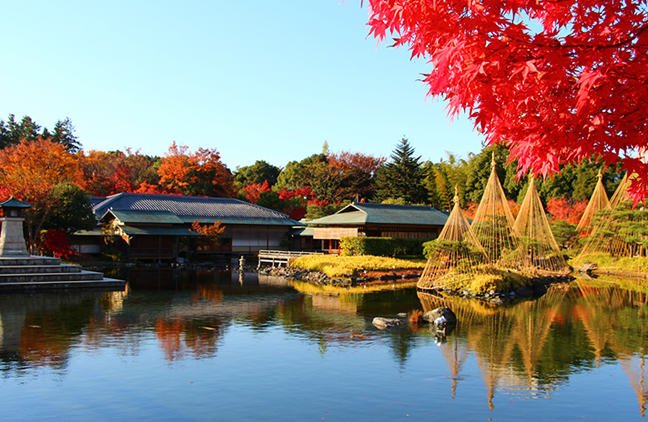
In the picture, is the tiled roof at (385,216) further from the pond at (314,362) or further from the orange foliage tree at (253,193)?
the pond at (314,362)

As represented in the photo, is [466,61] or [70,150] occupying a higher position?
[70,150]

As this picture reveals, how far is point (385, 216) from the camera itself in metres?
33.6

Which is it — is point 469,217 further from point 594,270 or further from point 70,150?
point 70,150

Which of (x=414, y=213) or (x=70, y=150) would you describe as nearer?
(x=414, y=213)

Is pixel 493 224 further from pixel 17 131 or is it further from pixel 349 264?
pixel 17 131

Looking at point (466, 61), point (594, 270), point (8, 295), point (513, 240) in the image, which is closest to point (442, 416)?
point (466, 61)

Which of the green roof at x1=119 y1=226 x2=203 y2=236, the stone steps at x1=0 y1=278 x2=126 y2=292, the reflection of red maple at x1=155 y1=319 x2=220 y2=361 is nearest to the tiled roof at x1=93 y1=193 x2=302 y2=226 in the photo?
the green roof at x1=119 y1=226 x2=203 y2=236

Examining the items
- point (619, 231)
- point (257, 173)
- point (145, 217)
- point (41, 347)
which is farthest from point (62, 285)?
point (257, 173)

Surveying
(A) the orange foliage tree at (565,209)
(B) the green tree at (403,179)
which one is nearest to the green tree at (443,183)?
(B) the green tree at (403,179)

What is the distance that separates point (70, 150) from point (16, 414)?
59250 mm

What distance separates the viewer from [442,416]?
6961mm

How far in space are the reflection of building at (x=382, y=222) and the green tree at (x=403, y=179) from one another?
1422 centimetres

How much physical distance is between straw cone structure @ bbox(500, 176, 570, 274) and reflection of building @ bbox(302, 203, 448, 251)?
7807 mm

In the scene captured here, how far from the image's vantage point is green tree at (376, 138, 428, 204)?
167 ft
